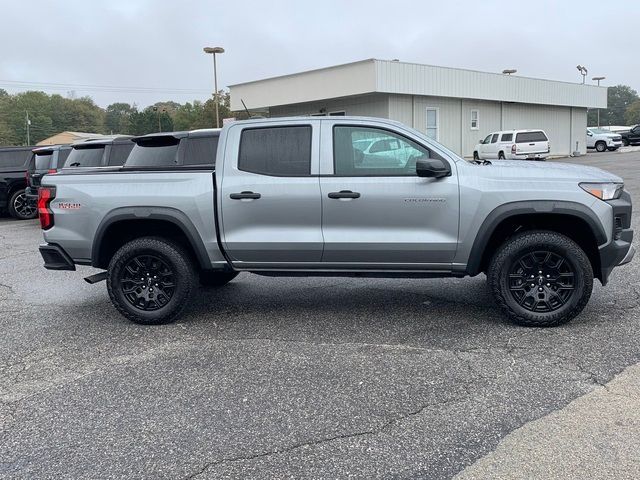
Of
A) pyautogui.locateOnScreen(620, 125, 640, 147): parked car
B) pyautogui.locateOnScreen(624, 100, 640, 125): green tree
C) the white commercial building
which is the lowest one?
pyautogui.locateOnScreen(620, 125, 640, 147): parked car

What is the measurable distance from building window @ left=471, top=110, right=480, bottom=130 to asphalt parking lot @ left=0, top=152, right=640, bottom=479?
87.3ft

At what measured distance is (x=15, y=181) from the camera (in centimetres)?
1499

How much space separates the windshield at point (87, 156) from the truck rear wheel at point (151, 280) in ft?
21.0

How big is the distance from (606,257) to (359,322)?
2.23m

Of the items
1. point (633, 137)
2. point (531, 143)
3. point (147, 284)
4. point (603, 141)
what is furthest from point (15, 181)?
point (633, 137)

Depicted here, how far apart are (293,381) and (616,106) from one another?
156882 mm

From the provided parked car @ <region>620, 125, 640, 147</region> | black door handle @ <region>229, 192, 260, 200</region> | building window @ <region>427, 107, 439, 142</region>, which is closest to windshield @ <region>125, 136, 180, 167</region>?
black door handle @ <region>229, 192, 260, 200</region>

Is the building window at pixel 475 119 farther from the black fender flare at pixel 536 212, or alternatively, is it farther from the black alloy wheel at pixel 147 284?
the black alloy wheel at pixel 147 284

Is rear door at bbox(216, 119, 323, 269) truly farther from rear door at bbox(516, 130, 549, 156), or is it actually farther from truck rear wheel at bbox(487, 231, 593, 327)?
rear door at bbox(516, 130, 549, 156)

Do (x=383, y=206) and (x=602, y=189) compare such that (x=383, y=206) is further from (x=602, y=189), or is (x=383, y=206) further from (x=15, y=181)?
(x=15, y=181)

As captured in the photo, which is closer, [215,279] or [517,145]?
[215,279]

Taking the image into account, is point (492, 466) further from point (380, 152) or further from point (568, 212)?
point (380, 152)

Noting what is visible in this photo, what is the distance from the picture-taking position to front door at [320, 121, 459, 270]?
16.8 ft

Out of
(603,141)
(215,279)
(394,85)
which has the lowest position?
(215,279)
